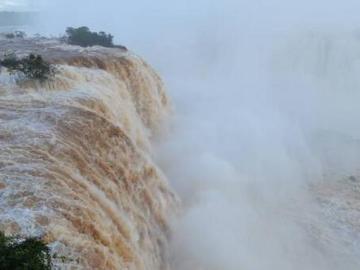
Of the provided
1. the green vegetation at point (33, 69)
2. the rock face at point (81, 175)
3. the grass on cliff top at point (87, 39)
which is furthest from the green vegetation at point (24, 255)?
the grass on cliff top at point (87, 39)

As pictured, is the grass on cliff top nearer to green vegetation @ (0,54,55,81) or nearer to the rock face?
the rock face

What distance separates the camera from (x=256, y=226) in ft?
50.0

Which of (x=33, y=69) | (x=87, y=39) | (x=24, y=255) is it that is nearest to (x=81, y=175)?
(x=24, y=255)

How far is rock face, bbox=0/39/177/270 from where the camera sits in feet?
25.7

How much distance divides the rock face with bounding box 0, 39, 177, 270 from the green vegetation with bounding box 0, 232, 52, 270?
0.66 meters

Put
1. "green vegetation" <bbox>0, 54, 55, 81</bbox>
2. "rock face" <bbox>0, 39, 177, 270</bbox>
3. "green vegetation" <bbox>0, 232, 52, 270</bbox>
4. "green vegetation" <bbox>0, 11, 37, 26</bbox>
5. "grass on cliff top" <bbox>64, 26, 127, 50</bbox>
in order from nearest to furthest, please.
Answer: "green vegetation" <bbox>0, 232, 52, 270</bbox>, "rock face" <bbox>0, 39, 177, 270</bbox>, "green vegetation" <bbox>0, 54, 55, 81</bbox>, "grass on cliff top" <bbox>64, 26, 127, 50</bbox>, "green vegetation" <bbox>0, 11, 37, 26</bbox>

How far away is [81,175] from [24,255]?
11.2 feet

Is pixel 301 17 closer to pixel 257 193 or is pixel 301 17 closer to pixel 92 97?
pixel 257 193

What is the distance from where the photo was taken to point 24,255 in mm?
→ 6363

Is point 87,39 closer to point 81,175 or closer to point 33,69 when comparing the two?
point 33,69

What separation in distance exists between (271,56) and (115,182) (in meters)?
30.8

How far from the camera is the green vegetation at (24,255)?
6.32m

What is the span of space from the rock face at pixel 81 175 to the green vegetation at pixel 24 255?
0.66 m

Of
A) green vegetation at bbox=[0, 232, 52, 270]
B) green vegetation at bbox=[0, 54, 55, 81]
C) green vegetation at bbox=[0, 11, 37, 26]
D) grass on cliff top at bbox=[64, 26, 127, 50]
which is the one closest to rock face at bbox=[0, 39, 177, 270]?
green vegetation at bbox=[0, 54, 55, 81]
